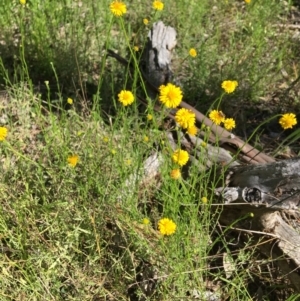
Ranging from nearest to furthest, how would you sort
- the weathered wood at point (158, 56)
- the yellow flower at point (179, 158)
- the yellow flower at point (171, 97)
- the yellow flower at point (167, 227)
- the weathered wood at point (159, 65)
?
the yellow flower at point (167, 227), the yellow flower at point (179, 158), the yellow flower at point (171, 97), the weathered wood at point (159, 65), the weathered wood at point (158, 56)

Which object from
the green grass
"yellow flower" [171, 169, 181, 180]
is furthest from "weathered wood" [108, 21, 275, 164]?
"yellow flower" [171, 169, 181, 180]

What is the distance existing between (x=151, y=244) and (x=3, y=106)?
1461 millimetres

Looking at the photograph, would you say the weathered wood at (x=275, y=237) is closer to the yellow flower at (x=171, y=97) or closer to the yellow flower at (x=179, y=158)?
the yellow flower at (x=179, y=158)

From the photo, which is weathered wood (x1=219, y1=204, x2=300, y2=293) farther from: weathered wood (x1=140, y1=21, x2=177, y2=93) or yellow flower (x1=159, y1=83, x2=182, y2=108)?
weathered wood (x1=140, y1=21, x2=177, y2=93)

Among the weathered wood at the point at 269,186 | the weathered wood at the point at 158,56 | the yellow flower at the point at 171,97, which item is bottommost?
the weathered wood at the point at 269,186

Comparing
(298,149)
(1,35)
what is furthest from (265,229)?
(1,35)

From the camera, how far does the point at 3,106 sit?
120 inches

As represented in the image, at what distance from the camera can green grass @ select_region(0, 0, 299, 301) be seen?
217 cm

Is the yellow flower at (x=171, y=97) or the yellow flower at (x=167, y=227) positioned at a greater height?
the yellow flower at (x=171, y=97)

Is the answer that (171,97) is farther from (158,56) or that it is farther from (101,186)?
(158,56)

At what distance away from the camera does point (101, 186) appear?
2348mm

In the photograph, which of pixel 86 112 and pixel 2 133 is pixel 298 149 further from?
pixel 2 133

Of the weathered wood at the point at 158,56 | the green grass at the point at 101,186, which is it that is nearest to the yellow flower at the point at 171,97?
the green grass at the point at 101,186

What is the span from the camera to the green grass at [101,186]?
2166mm
